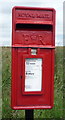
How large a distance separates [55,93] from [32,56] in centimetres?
244

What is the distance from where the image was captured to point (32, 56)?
322 centimetres

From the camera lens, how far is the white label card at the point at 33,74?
3.24 meters

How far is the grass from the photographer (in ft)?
16.0

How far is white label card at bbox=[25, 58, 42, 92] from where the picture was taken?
128 inches

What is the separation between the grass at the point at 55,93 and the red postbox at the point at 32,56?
1.63 meters

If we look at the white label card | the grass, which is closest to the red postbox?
the white label card

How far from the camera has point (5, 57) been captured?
6.24 meters

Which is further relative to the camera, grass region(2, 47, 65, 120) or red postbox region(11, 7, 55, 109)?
grass region(2, 47, 65, 120)

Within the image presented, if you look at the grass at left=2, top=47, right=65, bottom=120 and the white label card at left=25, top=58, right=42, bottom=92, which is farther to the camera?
the grass at left=2, top=47, right=65, bottom=120

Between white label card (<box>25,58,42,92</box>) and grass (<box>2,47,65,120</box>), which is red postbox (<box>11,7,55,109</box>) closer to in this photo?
white label card (<box>25,58,42,92</box>)

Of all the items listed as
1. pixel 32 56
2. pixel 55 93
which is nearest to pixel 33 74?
pixel 32 56

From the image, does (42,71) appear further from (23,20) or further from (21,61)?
(23,20)

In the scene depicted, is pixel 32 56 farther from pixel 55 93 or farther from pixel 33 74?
pixel 55 93

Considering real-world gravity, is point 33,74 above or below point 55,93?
above
